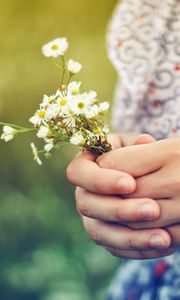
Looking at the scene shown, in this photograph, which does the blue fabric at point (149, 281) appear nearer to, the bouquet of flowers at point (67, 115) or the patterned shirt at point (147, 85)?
the patterned shirt at point (147, 85)

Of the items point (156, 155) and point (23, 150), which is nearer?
point (156, 155)

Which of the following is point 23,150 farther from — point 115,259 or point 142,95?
point 142,95

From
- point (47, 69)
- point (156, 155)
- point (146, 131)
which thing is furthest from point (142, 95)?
point (47, 69)

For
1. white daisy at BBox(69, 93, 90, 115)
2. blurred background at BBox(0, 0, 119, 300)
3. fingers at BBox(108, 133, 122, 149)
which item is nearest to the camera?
white daisy at BBox(69, 93, 90, 115)

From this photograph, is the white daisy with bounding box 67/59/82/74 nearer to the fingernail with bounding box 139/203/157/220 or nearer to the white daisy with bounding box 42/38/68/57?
the white daisy with bounding box 42/38/68/57

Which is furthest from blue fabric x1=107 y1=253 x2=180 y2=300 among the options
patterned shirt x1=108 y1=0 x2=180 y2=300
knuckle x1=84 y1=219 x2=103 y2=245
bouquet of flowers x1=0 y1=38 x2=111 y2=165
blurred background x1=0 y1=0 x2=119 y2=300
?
blurred background x1=0 y1=0 x2=119 y2=300

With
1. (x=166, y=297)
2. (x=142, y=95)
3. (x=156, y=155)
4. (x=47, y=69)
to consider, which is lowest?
(x=166, y=297)
